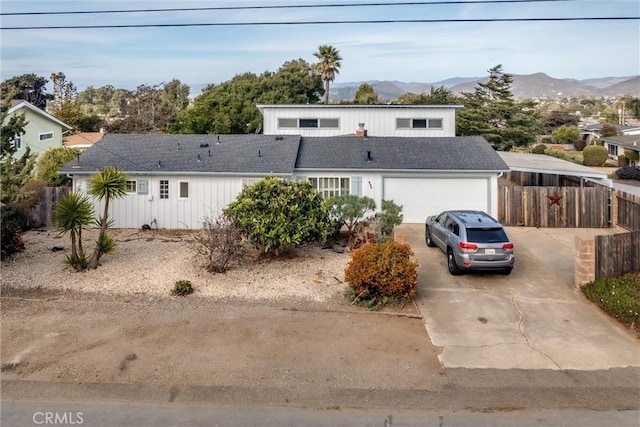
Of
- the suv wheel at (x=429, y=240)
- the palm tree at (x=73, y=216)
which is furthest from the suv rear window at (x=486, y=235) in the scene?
the palm tree at (x=73, y=216)

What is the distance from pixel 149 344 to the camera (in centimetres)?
1001

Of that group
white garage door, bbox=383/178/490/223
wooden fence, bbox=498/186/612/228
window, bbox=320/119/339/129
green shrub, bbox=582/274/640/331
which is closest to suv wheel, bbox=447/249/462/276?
green shrub, bbox=582/274/640/331

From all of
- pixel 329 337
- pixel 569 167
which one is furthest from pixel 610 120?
pixel 329 337

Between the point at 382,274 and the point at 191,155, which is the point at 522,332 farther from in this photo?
the point at 191,155

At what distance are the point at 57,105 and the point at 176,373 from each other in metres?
68.9

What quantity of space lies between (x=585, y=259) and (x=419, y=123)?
1565 centimetres

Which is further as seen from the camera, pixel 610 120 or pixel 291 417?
pixel 610 120

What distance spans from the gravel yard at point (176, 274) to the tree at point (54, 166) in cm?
758

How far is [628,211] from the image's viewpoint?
64.6ft

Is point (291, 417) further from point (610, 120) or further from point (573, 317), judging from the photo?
point (610, 120)

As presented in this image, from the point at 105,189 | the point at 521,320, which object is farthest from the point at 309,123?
the point at 521,320

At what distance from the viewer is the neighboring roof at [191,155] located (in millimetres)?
20016

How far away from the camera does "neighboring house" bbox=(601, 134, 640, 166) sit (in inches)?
1977

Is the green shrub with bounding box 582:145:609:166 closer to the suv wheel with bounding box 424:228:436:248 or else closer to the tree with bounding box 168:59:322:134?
the tree with bounding box 168:59:322:134
